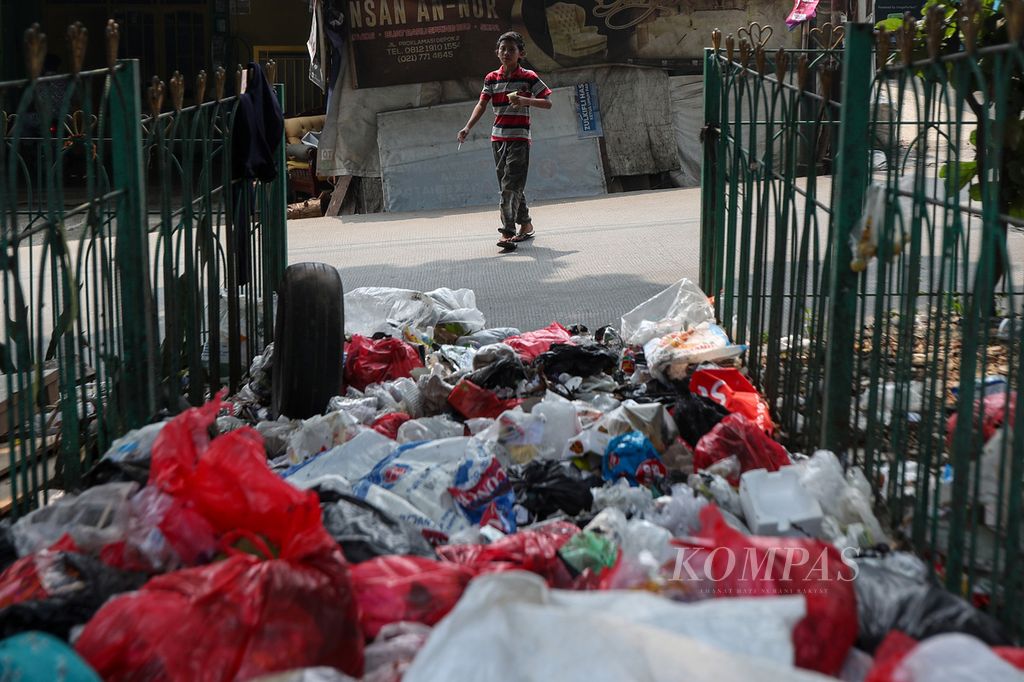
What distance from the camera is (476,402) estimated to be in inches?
200

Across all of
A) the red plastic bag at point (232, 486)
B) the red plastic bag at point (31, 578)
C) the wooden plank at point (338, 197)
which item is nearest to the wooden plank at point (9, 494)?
the red plastic bag at point (232, 486)

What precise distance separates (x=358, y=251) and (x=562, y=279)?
98.6 inches

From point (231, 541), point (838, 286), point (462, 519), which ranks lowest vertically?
point (462, 519)

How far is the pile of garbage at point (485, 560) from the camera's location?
2.13 meters

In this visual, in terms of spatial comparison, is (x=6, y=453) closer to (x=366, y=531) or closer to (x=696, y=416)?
(x=366, y=531)

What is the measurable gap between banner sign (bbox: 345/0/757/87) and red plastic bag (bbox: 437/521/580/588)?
36.3 ft

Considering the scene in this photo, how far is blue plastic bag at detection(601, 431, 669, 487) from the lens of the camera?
13.7 ft

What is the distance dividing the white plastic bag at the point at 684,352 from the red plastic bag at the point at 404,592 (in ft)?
8.24

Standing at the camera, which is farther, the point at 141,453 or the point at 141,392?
the point at 141,392

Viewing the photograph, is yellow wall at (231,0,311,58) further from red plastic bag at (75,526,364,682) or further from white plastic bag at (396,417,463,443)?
red plastic bag at (75,526,364,682)

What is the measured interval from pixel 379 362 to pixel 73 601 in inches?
123

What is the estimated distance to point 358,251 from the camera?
10.1 m

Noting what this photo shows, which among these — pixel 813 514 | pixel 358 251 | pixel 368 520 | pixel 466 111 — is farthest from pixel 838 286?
pixel 466 111

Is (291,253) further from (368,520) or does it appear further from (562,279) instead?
(368,520)
